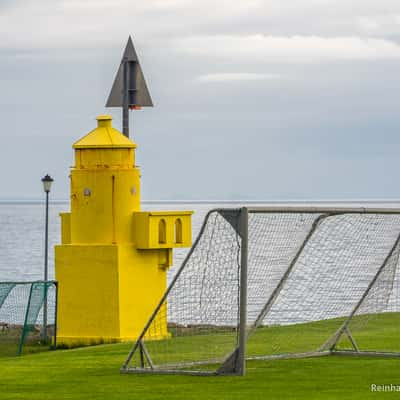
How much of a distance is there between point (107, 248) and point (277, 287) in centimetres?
768

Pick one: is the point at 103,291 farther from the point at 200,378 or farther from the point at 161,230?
the point at 200,378

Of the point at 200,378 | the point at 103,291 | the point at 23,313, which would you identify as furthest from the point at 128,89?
the point at 200,378

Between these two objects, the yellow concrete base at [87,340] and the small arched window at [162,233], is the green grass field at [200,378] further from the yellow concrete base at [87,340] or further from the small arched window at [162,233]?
the small arched window at [162,233]

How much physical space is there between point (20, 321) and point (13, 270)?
42.9 meters

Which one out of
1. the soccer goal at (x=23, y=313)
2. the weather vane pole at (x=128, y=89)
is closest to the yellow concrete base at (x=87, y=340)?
the soccer goal at (x=23, y=313)

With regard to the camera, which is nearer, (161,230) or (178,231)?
(161,230)

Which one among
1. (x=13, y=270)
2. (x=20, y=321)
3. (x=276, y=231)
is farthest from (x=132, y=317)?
(x=13, y=270)

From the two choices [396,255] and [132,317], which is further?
[132,317]

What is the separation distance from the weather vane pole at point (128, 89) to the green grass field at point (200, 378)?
7508 mm

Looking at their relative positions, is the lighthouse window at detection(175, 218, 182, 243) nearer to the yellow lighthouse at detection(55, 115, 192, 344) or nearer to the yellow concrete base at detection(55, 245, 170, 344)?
the yellow lighthouse at detection(55, 115, 192, 344)

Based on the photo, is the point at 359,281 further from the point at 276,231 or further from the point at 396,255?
the point at 276,231

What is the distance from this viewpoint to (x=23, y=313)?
27656 millimetres

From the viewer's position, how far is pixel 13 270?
70.7 meters

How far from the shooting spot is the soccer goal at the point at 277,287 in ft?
57.1
